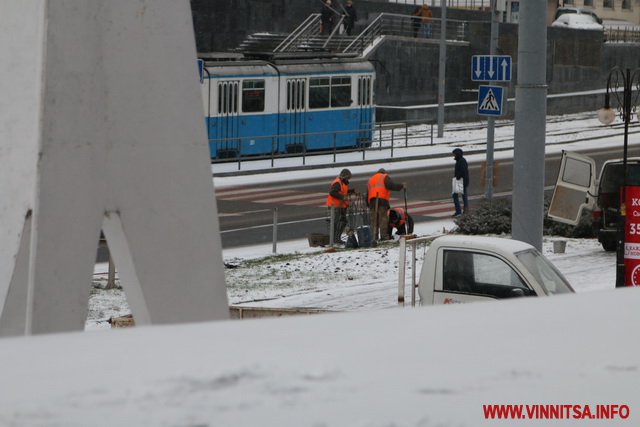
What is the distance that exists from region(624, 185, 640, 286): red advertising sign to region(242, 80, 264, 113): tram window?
83.6 feet

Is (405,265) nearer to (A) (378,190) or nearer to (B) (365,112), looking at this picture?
(A) (378,190)

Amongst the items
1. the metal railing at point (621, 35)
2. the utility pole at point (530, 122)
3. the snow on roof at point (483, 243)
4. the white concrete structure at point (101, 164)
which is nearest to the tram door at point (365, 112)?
the metal railing at point (621, 35)

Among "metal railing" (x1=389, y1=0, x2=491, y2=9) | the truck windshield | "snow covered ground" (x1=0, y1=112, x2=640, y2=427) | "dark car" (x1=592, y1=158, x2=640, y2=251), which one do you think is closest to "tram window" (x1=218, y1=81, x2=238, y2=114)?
"dark car" (x1=592, y1=158, x2=640, y2=251)

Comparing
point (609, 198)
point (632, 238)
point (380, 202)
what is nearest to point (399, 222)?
point (380, 202)

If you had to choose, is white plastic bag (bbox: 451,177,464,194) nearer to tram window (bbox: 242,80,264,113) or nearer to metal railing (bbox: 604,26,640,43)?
tram window (bbox: 242,80,264,113)

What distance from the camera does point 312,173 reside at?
35469 mm

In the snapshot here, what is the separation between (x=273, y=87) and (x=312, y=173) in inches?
162

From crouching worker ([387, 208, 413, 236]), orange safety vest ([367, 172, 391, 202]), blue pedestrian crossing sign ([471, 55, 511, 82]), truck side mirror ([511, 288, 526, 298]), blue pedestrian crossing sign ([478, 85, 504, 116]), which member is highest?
blue pedestrian crossing sign ([471, 55, 511, 82])

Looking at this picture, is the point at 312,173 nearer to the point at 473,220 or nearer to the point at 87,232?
the point at 473,220

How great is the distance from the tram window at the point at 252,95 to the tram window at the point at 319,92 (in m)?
2.46

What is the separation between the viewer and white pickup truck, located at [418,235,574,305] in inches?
404

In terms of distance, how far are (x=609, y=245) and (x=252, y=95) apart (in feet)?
67.3

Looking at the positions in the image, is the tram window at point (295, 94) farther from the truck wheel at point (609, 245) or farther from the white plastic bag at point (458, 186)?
the truck wheel at point (609, 245)

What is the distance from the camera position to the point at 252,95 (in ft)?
123
